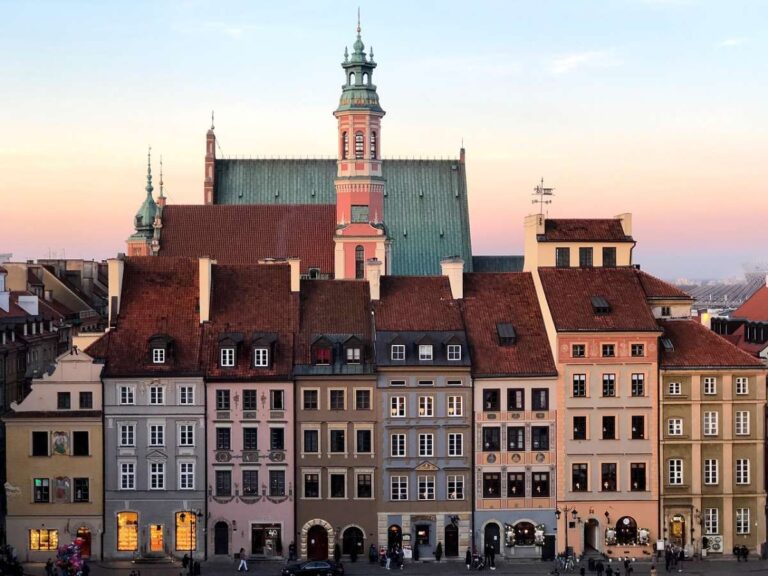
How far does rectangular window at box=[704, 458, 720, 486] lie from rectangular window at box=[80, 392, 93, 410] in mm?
39309

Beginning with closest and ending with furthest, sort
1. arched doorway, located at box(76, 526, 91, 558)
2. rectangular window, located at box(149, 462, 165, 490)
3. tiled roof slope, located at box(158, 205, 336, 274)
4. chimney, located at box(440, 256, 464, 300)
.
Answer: arched doorway, located at box(76, 526, 91, 558), rectangular window, located at box(149, 462, 165, 490), chimney, located at box(440, 256, 464, 300), tiled roof slope, located at box(158, 205, 336, 274)

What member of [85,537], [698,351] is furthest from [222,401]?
[698,351]

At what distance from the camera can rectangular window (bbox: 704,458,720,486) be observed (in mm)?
87062

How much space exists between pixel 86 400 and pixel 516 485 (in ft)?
90.8

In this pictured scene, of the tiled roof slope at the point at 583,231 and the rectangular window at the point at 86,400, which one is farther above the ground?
the tiled roof slope at the point at 583,231

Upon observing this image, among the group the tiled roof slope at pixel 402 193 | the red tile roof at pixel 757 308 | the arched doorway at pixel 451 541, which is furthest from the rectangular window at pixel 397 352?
the tiled roof slope at pixel 402 193

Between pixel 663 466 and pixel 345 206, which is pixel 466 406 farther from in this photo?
pixel 345 206

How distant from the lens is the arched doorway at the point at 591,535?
87000mm

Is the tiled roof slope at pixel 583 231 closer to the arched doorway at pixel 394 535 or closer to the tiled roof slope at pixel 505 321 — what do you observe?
the tiled roof slope at pixel 505 321

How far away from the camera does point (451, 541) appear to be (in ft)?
283

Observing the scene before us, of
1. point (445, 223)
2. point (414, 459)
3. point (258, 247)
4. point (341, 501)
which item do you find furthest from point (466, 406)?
point (445, 223)

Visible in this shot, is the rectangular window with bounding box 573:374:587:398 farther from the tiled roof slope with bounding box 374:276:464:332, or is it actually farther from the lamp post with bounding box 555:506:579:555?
the tiled roof slope with bounding box 374:276:464:332

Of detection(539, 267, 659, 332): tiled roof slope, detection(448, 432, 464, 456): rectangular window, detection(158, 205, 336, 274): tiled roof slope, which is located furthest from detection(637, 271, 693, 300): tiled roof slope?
detection(158, 205, 336, 274): tiled roof slope

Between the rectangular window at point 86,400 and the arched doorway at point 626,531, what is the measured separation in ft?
113
